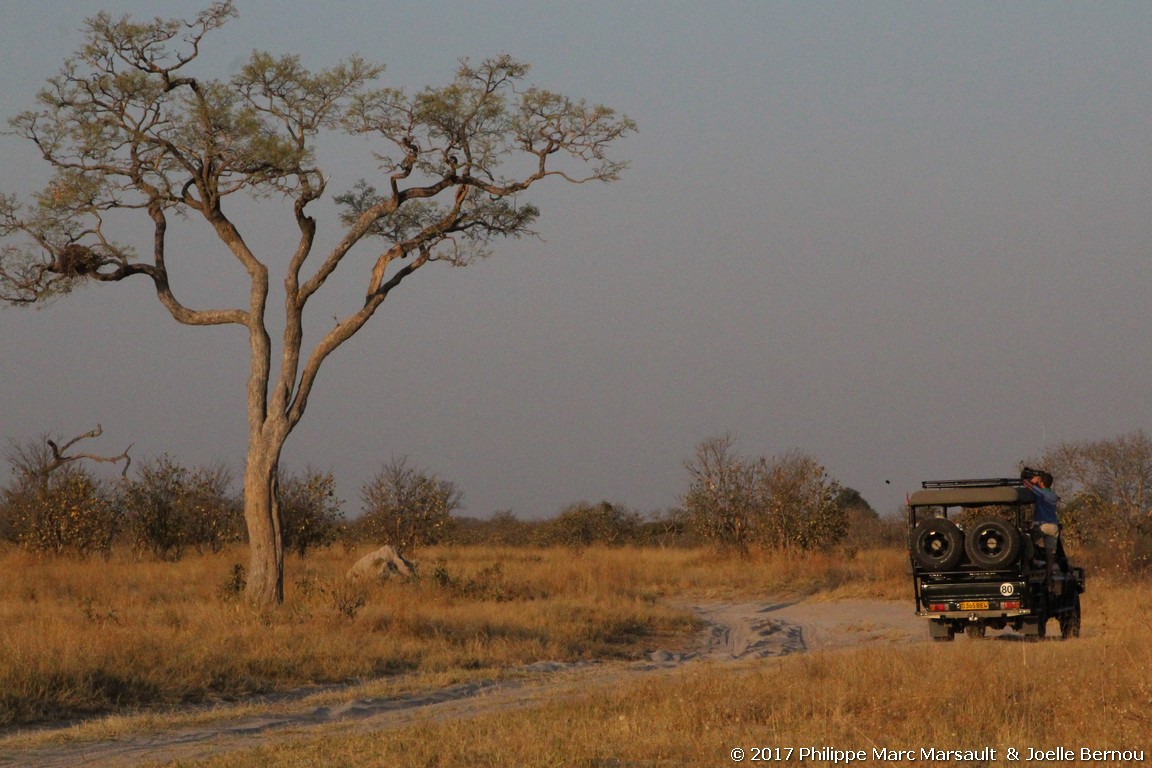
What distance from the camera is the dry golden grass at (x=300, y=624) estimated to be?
12031 millimetres

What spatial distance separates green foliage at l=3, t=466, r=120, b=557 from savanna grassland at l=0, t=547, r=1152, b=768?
4.10 m

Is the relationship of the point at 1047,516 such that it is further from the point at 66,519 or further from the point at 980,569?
the point at 66,519

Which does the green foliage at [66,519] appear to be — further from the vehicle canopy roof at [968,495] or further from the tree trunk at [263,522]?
the vehicle canopy roof at [968,495]

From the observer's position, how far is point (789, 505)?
1326 inches

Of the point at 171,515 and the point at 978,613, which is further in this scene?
the point at 171,515

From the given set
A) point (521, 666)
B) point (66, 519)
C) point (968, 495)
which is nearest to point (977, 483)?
point (968, 495)

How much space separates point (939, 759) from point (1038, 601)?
8541 millimetres

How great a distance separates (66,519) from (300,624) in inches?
568

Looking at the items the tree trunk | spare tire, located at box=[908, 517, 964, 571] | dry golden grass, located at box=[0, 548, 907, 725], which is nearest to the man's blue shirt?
spare tire, located at box=[908, 517, 964, 571]

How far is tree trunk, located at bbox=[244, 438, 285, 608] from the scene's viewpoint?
1908 centimetres

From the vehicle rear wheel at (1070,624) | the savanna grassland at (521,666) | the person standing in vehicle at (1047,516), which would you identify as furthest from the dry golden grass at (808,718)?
the vehicle rear wheel at (1070,624)

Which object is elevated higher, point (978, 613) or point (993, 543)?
point (993, 543)

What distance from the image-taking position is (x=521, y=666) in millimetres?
14797

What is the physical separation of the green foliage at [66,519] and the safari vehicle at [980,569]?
65.9 ft
